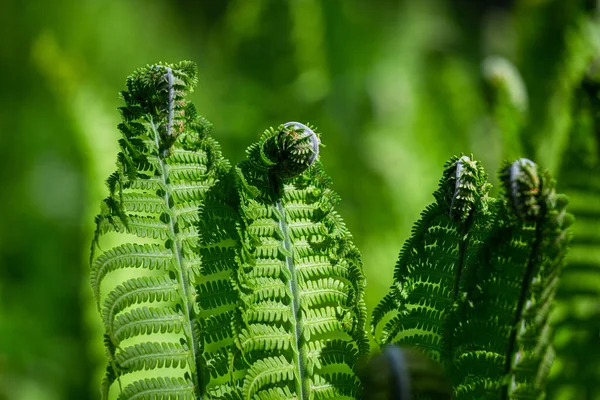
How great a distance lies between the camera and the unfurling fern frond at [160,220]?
55cm

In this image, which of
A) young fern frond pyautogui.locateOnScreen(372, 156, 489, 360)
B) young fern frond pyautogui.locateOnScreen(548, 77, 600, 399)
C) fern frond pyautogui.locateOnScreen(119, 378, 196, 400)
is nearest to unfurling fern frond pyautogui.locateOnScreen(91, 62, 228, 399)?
fern frond pyautogui.locateOnScreen(119, 378, 196, 400)

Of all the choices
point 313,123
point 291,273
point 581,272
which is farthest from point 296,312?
point 313,123

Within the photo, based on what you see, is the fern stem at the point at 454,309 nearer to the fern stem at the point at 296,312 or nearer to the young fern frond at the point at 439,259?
the young fern frond at the point at 439,259

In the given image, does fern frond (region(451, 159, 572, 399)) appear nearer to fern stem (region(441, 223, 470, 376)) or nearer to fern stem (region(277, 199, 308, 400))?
fern stem (region(441, 223, 470, 376))

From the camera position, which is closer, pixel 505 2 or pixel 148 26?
pixel 148 26

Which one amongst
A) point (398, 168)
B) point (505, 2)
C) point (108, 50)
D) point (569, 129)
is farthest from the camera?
point (505, 2)

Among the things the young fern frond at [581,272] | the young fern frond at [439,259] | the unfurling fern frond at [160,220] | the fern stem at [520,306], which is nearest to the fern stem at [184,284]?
the unfurling fern frond at [160,220]

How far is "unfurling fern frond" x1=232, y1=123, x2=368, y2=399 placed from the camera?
572 millimetres

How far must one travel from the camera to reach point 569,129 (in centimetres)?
98

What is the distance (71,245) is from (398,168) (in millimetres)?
1081

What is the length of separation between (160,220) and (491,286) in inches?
11.5

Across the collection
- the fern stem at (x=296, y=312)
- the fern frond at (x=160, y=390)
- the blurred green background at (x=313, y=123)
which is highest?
the blurred green background at (x=313, y=123)

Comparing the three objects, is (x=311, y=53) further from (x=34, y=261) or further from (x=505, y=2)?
(x=505, y=2)

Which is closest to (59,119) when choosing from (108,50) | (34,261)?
(108,50)
